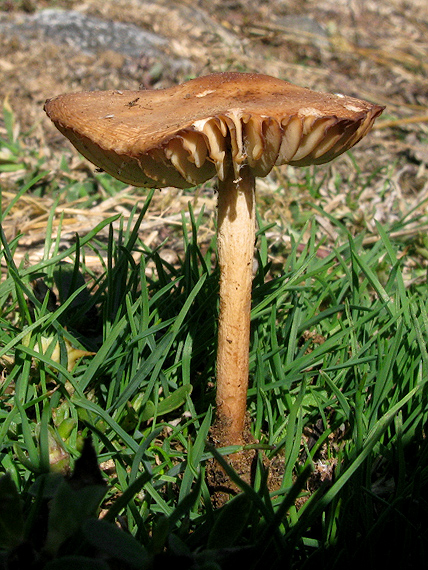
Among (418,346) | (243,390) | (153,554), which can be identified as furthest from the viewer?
(418,346)

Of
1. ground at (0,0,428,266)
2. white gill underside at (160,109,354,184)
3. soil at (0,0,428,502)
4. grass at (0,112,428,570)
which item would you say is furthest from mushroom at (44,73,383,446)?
soil at (0,0,428,502)

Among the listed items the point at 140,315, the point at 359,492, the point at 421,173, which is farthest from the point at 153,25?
the point at 359,492

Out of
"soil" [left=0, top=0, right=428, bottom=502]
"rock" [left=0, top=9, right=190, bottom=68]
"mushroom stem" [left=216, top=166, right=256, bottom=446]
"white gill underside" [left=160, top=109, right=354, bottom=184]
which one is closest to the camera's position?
"white gill underside" [left=160, top=109, right=354, bottom=184]

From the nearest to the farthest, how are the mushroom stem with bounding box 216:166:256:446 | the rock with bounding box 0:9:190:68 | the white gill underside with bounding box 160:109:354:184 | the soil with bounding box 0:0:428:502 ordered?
the white gill underside with bounding box 160:109:354:184 → the mushroom stem with bounding box 216:166:256:446 → the soil with bounding box 0:0:428:502 → the rock with bounding box 0:9:190:68

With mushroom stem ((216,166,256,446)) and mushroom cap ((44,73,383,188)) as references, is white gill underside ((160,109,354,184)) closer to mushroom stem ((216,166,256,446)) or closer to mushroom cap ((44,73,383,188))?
mushroom cap ((44,73,383,188))

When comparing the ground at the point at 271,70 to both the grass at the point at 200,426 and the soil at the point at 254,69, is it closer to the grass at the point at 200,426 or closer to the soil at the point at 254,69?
the soil at the point at 254,69

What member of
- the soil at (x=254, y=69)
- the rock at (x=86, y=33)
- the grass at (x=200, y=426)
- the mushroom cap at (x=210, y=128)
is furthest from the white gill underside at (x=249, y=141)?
the rock at (x=86, y=33)

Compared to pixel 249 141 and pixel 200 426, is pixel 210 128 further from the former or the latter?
pixel 200 426

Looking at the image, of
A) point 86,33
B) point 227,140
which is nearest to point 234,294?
point 227,140

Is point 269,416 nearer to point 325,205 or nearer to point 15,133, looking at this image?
point 325,205
